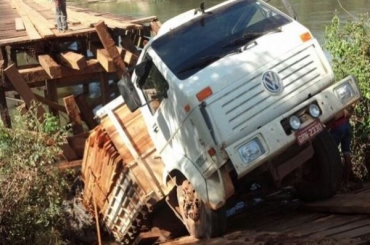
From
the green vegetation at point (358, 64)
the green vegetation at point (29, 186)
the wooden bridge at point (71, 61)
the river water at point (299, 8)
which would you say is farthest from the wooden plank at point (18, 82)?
the river water at point (299, 8)

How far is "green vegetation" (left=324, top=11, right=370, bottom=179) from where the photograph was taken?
26.9 feet

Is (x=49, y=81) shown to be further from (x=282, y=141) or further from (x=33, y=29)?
(x=282, y=141)

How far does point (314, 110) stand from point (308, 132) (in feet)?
0.88

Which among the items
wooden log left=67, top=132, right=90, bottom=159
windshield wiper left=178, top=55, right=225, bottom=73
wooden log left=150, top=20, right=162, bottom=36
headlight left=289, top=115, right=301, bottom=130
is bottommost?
wooden log left=67, top=132, right=90, bottom=159

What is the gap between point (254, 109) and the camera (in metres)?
5.82

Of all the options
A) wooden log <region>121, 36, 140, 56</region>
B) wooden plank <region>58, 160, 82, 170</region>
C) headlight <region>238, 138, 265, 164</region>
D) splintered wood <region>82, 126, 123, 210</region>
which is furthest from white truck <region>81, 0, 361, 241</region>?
wooden log <region>121, 36, 140, 56</region>

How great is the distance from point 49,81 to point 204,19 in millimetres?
4850

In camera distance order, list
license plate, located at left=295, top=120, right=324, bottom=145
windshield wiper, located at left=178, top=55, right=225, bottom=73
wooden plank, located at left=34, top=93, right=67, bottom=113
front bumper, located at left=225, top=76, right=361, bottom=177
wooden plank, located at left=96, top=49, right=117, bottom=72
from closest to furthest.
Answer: front bumper, located at left=225, top=76, right=361, bottom=177, license plate, located at left=295, top=120, right=324, bottom=145, windshield wiper, located at left=178, top=55, right=225, bottom=73, wooden plank, located at left=96, top=49, right=117, bottom=72, wooden plank, located at left=34, top=93, right=67, bottom=113

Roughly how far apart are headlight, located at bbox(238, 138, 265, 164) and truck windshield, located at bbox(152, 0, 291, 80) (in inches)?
38.6

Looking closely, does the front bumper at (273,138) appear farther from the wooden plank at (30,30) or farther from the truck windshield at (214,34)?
the wooden plank at (30,30)

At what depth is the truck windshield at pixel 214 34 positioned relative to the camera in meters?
6.24

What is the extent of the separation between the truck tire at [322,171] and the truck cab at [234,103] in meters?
0.01

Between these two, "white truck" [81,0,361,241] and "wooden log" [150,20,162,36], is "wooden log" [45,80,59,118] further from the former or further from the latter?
"white truck" [81,0,361,241]

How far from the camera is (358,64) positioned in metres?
8.45
